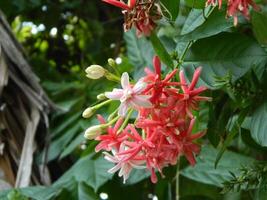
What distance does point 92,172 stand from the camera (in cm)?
131

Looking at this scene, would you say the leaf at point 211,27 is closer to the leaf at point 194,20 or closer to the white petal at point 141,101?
the leaf at point 194,20

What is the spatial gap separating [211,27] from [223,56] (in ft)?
0.16

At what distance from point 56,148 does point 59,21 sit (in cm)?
74

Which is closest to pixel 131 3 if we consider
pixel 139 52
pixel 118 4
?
pixel 118 4

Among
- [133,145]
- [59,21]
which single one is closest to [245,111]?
[133,145]

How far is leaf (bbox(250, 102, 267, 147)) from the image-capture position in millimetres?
813

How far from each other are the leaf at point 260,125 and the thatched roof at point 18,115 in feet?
2.68

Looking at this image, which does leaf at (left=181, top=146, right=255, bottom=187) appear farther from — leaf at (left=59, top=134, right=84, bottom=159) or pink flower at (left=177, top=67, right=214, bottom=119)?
pink flower at (left=177, top=67, right=214, bottom=119)

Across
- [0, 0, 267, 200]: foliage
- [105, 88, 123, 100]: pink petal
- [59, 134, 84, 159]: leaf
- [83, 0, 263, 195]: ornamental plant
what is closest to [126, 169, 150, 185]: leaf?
[0, 0, 267, 200]: foliage

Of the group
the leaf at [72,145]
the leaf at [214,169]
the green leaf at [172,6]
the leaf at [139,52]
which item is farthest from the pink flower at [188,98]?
the leaf at [72,145]

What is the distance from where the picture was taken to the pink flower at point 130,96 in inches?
28.2

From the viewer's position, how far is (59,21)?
87.7 inches

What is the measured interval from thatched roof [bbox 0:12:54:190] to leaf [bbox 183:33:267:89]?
797mm

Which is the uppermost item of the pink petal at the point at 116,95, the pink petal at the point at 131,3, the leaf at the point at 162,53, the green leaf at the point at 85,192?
the pink petal at the point at 131,3
